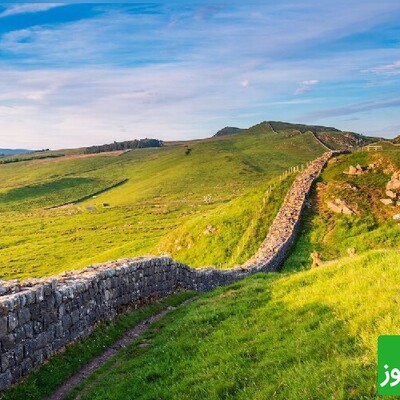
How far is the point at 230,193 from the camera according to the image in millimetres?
131375

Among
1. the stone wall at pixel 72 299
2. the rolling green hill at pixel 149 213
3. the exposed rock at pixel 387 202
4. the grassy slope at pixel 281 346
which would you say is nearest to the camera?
the grassy slope at pixel 281 346

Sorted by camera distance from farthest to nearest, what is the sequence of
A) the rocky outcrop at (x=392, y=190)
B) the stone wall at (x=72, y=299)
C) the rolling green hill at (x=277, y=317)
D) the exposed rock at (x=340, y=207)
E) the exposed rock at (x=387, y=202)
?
1. the rocky outcrop at (x=392, y=190)
2. the exposed rock at (x=387, y=202)
3. the exposed rock at (x=340, y=207)
4. the stone wall at (x=72, y=299)
5. the rolling green hill at (x=277, y=317)

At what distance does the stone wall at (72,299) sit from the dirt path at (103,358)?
3.30 ft

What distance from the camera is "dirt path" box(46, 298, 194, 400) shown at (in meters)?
14.9

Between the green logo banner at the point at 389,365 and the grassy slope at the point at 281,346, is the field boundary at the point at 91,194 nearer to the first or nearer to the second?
the grassy slope at the point at 281,346

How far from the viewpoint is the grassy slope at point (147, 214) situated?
54.5m

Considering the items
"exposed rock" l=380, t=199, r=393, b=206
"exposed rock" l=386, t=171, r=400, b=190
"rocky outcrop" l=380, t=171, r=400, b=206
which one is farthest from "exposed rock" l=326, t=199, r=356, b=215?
"exposed rock" l=386, t=171, r=400, b=190

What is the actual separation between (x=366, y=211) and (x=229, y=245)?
13.2 meters

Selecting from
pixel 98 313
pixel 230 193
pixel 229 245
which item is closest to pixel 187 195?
pixel 230 193

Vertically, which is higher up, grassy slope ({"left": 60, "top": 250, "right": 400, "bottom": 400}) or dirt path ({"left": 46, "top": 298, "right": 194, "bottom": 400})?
grassy slope ({"left": 60, "top": 250, "right": 400, "bottom": 400})

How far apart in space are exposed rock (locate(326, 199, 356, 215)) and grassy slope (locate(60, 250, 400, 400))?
102 feet

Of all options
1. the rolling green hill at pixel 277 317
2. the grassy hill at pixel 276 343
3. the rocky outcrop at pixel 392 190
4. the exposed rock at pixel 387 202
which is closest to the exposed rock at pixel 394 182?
the rocky outcrop at pixel 392 190

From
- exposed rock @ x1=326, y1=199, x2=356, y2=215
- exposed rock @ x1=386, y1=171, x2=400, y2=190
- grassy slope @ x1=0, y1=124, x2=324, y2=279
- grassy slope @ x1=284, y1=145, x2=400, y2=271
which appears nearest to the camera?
grassy slope @ x1=284, y1=145, x2=400, y2=271

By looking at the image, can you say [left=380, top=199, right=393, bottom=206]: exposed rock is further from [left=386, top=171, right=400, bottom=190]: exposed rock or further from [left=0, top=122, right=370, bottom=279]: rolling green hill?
[left=0, top=122, right=370, bottom=279]: rolling green hill
